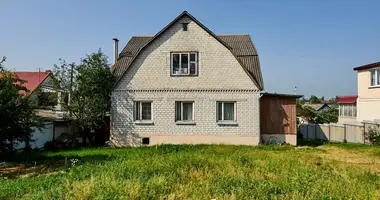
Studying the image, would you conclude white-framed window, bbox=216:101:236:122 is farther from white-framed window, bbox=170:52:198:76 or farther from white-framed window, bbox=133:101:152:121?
white-framed window, bbox=133:101:152:121

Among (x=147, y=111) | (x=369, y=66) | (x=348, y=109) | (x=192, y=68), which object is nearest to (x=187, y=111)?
(x=147, y=111)

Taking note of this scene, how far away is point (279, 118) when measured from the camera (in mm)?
17328

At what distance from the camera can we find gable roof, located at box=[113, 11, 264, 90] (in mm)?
16914

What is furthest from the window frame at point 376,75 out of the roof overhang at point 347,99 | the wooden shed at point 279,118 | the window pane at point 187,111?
the window pane at point 187,111

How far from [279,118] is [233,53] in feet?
17.6

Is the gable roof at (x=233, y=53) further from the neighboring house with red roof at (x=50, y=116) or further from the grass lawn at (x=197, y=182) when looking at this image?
the grass lawn at (x=197, y=182)

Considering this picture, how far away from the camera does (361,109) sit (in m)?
24.8

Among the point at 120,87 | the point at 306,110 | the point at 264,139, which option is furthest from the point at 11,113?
the point at 306,110

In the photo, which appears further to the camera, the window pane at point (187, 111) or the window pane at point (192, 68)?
the window pane at point (187, 111)

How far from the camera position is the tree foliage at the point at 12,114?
35.8 ft

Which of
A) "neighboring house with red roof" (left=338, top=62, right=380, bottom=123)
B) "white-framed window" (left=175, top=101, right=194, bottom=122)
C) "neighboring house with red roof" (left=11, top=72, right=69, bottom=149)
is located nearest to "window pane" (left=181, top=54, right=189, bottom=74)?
"white-framed window" (left=175, top=101, right=194, bottom=122)

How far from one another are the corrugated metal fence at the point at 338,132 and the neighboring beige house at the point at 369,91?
5344 millimetres

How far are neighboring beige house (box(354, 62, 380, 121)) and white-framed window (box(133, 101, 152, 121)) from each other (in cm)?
2010

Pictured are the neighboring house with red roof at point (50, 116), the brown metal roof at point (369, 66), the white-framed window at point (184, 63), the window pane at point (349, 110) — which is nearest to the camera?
the neighboring house with red roof at point (50, 116)
